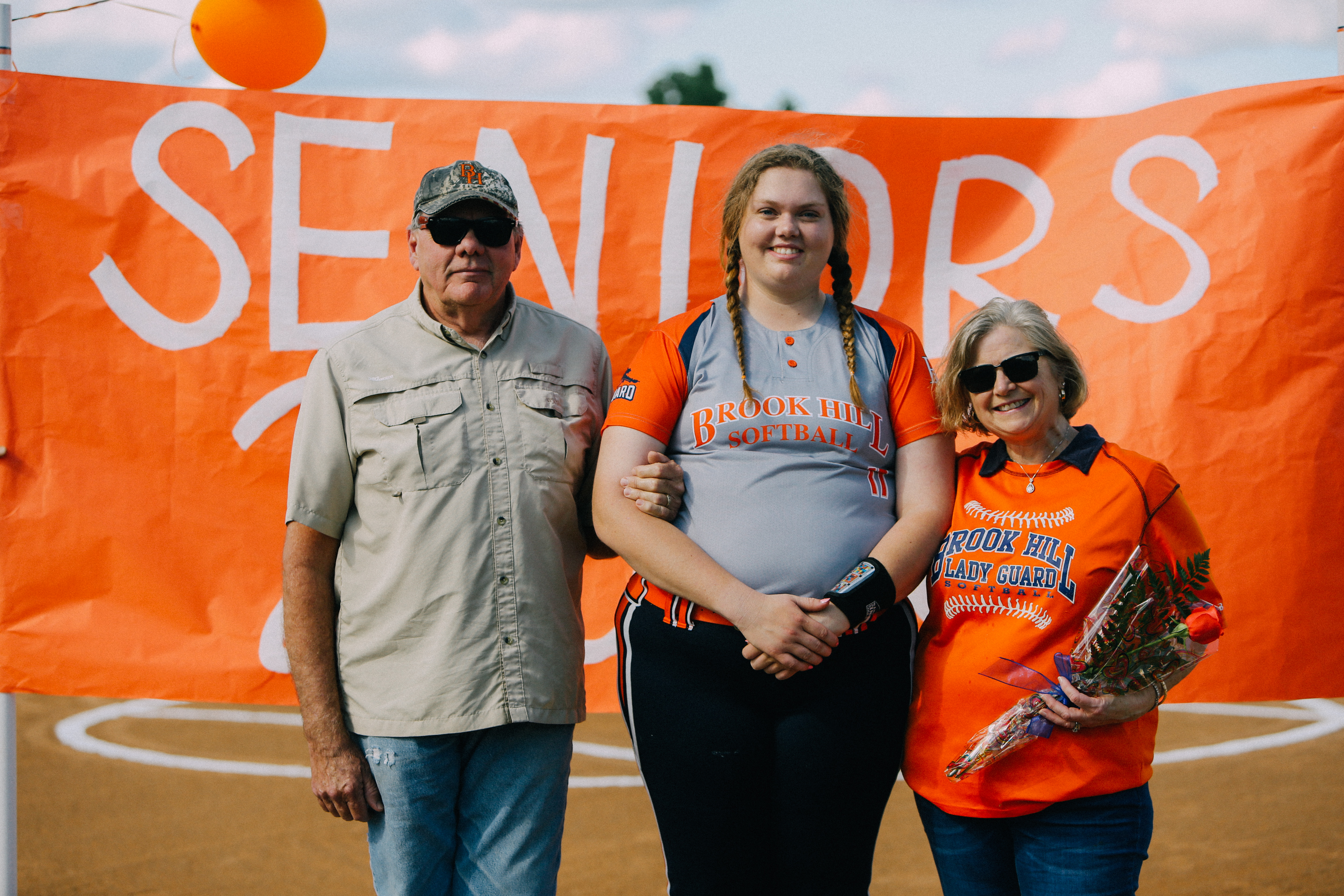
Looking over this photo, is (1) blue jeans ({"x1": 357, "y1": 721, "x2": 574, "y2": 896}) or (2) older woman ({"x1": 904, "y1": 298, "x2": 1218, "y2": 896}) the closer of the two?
(2) older woman ({"x1": 904, "y1": 298, "x2": 1218, "y2": 896})

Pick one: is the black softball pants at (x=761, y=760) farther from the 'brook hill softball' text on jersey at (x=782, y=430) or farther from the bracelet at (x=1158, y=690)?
the bracelet at (x=1158, y=690)

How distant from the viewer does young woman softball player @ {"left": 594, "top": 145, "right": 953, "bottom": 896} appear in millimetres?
2066

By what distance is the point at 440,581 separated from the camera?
7.48 feet

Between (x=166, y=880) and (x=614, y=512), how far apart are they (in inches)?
128

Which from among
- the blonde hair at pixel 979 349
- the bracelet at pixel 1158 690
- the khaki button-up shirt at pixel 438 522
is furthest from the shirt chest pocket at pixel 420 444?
the bracelet at pixel 1158 690

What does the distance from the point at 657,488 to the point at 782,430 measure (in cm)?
29

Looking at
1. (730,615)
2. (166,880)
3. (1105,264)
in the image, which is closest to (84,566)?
(166,880)

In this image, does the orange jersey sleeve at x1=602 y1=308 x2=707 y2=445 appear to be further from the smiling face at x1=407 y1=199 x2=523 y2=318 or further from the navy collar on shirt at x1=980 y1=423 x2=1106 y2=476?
the navy collar on shirt at x1=980 y1=423 x2=1106 y2=476

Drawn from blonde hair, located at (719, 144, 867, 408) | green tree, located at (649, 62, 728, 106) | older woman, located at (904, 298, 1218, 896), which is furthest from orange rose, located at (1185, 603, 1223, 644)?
green tree, located at (649, 62, 728, 106)

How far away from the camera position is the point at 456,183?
2279 millimetres

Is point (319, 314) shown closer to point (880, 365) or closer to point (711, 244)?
point (711, 244)

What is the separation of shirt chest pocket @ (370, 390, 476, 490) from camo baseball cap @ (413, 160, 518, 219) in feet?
1.41

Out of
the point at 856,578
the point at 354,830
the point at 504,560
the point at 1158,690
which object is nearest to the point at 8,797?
the point at 354,830

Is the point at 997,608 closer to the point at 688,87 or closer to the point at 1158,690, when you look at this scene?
the point at 1158,690
